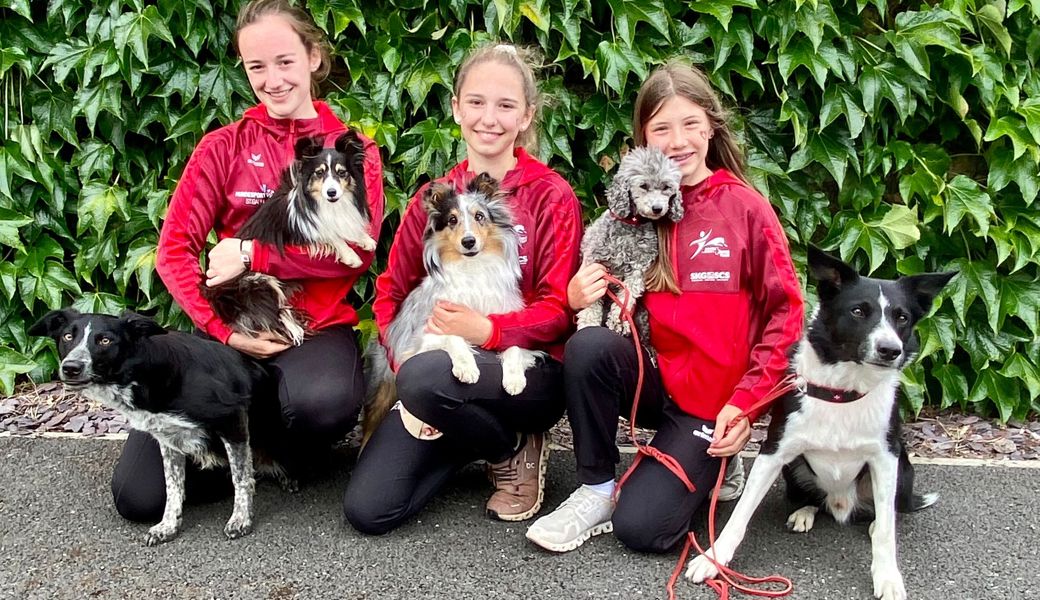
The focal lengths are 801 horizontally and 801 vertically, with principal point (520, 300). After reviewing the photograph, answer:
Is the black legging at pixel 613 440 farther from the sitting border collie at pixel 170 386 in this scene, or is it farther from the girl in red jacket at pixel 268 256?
the sitting border collie at pixel 170 386

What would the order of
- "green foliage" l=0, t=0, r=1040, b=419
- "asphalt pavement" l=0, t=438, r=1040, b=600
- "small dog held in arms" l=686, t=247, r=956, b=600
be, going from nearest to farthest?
1. "small dog held in arms" l=686, t=247, r=956, b=600
2. "asphalt pavement" l=0, t=438, r=1040, b=600
3. "green foliage" l=0, t=0, r=1040, b=419

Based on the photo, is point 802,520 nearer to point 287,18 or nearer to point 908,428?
point 908,428

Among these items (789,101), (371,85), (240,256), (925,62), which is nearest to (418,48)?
(371,85)

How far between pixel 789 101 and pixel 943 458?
1731mm

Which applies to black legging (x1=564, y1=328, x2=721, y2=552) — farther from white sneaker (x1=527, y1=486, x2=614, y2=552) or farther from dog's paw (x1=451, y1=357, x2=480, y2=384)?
dog's paw (x1=451, y1=357, x2=480, y2=384)

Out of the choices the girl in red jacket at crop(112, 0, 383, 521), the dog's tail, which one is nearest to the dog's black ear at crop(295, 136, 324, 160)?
the girl in red jacket at crop(112, 0, 383, 521)

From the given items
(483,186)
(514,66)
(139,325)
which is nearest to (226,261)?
(139,325)

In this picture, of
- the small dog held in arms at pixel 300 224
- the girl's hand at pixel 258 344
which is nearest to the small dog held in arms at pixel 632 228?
the small dog held in arms at pixel 300 224

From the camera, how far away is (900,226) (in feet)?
11.9

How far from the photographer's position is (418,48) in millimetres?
3723

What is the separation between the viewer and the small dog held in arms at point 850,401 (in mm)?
2379

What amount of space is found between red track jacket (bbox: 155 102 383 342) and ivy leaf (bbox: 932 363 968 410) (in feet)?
9.04

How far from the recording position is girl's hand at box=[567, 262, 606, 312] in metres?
2.88

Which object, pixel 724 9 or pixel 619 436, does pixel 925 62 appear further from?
Answer: pixel 619 436
